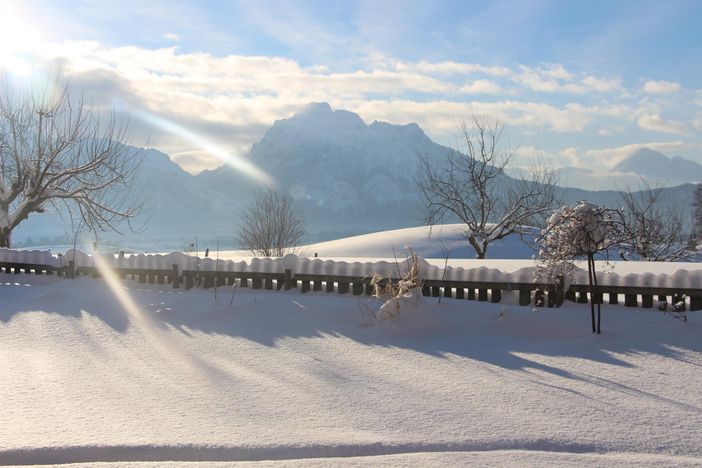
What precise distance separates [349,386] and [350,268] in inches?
197

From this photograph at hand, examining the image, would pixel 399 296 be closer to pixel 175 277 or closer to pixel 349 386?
pixel 349 386

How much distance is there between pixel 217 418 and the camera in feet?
14.4

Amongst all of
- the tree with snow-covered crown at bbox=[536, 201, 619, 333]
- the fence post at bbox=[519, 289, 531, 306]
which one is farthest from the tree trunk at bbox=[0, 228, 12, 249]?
the tree with snow-covered crown at bbox=[536, 201, 619, 333]

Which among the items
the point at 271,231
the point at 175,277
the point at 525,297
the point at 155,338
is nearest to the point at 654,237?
the point at 271,231

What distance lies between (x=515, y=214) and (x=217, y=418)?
68.4ft

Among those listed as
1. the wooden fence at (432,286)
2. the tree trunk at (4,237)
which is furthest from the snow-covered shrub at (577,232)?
the tree trunk at (4,237)

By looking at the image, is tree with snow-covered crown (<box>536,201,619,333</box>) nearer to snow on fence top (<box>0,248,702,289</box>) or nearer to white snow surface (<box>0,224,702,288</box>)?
white snow surface (<box>0,224,702,288</box>)

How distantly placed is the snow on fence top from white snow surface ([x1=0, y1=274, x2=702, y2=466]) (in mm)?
513

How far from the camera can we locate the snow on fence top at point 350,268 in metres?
8.43

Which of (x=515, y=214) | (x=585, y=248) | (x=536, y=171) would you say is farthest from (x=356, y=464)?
(x=536, y=171)

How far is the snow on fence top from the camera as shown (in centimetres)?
843

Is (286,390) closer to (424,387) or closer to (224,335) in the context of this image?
(424,387)

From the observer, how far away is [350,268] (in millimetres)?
10219

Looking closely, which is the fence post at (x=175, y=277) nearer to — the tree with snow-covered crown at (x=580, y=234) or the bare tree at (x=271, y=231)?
the tree with snow-covered crown at (x=580, y=234)
